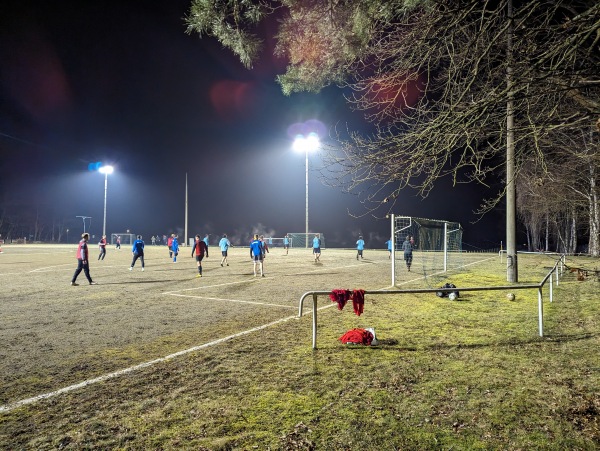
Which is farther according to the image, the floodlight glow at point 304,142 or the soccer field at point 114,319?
the floodlight glow at point 304,142

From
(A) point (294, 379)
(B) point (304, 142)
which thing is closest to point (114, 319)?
(A) point (294, 379)

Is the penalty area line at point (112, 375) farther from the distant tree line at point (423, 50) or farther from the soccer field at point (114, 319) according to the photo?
the distant tree line at point (423, 50)

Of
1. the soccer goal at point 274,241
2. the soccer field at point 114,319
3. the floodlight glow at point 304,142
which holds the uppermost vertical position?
the floodlight glow at point 304,142

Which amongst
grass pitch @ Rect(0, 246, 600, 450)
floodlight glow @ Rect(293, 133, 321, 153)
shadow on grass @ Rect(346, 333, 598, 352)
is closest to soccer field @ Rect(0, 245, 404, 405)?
grass pitch @ Rect(0, 246, 600, 450)

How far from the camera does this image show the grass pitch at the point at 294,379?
10.8 ft

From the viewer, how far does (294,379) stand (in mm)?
4613

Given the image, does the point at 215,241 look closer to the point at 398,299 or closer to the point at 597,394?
the point at 398,299

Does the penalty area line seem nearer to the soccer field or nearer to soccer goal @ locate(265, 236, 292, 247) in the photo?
the soccer field

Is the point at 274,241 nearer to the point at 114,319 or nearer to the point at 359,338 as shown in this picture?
the point at 114,319

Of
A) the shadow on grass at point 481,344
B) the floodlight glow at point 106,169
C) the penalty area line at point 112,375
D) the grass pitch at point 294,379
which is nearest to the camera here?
the grass pitch at point 294,379

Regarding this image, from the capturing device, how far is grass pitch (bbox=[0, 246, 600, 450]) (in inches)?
129

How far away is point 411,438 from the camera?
320 centimetres

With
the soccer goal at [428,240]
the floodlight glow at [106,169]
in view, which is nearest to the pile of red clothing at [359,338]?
the soccer goal at [428,240]

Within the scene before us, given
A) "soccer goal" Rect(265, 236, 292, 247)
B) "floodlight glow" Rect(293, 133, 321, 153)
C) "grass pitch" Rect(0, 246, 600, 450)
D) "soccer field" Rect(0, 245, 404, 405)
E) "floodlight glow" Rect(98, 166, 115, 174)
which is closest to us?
"grass pitch" Rect(0, 246, 600, 450)
